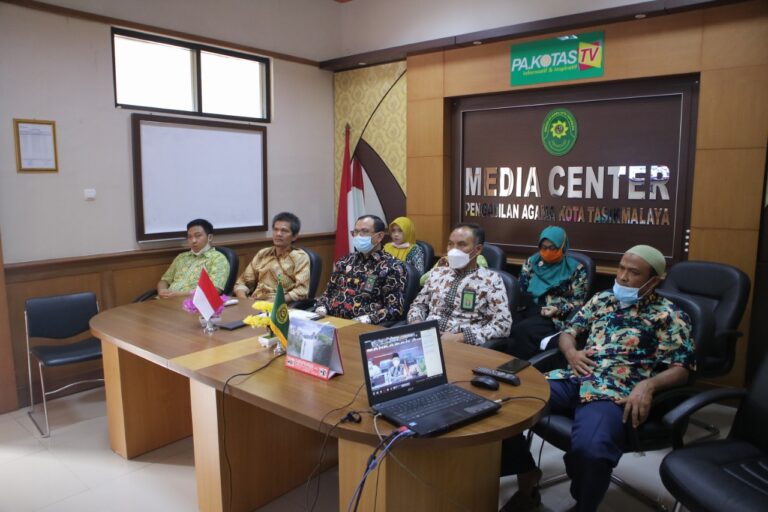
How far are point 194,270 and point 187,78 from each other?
5.78 ft

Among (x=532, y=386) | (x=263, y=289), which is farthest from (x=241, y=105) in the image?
(x=532, y=386)

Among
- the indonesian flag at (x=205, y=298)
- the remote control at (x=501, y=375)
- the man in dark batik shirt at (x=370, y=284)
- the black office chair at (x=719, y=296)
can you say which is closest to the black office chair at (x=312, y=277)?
the man in dark batik shirt at (x=370, y=284)

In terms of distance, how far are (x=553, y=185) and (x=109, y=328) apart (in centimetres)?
351

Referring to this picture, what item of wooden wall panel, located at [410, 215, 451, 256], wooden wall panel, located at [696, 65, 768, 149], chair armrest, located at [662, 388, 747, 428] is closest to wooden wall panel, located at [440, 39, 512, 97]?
wooden wall panel, located at [410, 215, 451, 256]

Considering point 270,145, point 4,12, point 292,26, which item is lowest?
point 270,145

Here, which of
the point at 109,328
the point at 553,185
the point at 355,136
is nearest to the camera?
the point at 109,328

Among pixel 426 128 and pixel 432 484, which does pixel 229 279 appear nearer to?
pixel 426 128

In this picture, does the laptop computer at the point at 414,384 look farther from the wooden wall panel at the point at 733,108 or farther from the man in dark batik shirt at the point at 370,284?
the wooden wall panel at the point at 733,108

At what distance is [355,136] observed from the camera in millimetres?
5898

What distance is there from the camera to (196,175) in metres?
4.77

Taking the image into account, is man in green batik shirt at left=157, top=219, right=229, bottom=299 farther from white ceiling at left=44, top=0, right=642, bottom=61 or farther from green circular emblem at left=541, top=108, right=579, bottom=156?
green circular emblem at left=541, top=108, right=579, bottom=156

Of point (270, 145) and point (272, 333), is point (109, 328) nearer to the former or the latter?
point (272, 333)

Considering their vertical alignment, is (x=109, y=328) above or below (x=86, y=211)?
below

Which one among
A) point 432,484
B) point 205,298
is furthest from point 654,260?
point 205,298
